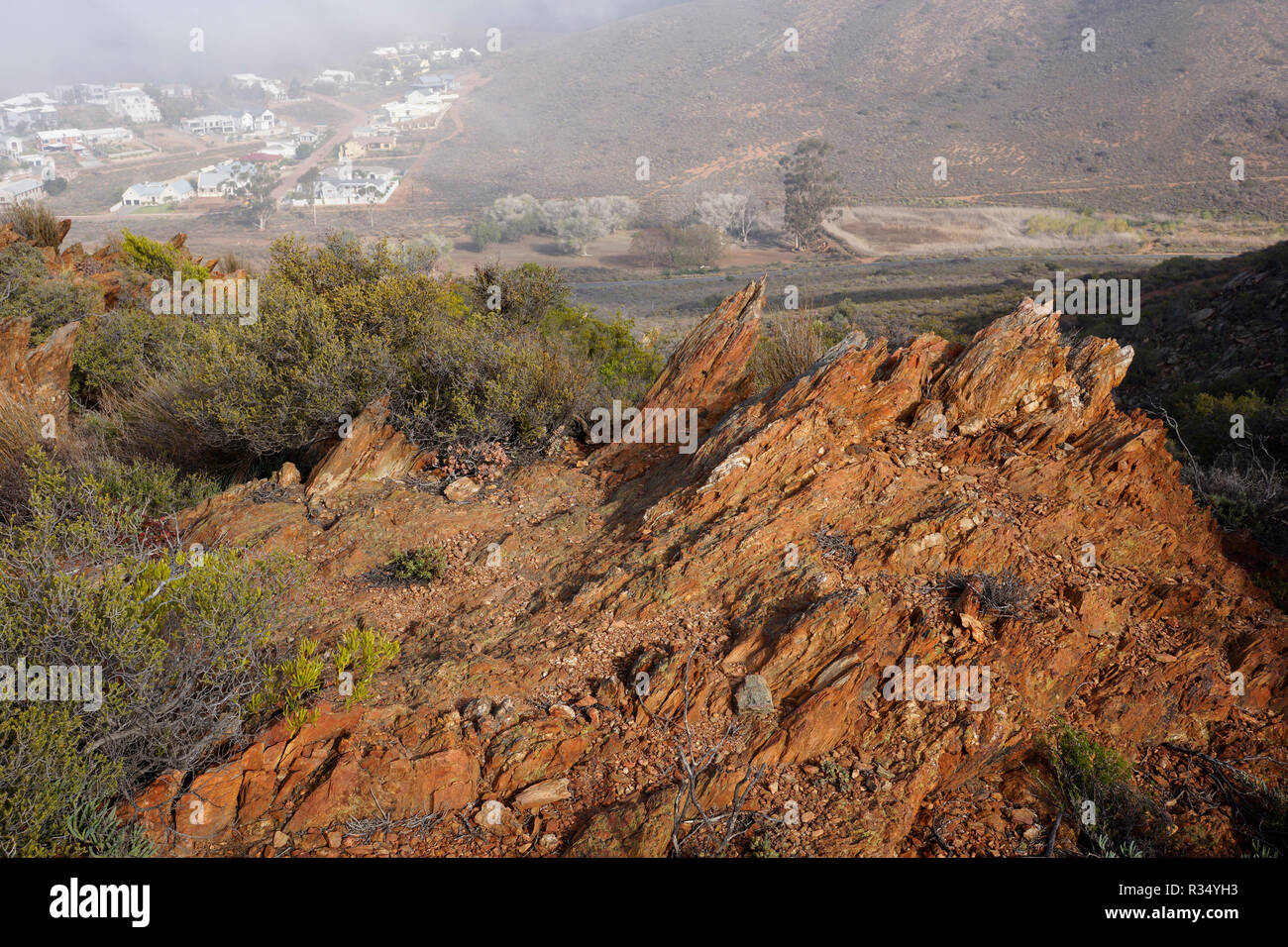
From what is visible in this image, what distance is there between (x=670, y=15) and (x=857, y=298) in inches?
4795

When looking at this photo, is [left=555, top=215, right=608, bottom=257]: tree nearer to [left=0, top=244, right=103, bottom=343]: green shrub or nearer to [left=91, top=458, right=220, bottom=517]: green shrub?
[left=0, top=244, right=103, bottom=343]: green shrub

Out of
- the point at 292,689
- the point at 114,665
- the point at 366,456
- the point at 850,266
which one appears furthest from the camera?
the point at 850,266

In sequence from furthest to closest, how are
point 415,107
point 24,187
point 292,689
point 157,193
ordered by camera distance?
point 415,107 < point 157,193 < point 24,187 < point 292,689

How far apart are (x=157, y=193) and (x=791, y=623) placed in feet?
325

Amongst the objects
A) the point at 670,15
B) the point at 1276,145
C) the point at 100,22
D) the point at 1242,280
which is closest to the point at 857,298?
the point at 1242,280

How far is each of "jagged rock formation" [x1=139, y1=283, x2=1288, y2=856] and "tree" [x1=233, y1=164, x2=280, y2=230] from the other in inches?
3114

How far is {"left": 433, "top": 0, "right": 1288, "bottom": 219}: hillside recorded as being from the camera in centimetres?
6738

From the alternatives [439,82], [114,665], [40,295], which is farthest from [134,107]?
[114,665]

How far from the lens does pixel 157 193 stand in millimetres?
80750

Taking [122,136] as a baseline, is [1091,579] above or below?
below

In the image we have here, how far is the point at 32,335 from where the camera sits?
497 inches

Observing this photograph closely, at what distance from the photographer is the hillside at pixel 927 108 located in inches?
2653

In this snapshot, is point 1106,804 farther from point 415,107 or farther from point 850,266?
point 415,107

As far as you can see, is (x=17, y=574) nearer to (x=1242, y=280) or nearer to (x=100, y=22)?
(x=1242, y=280)
